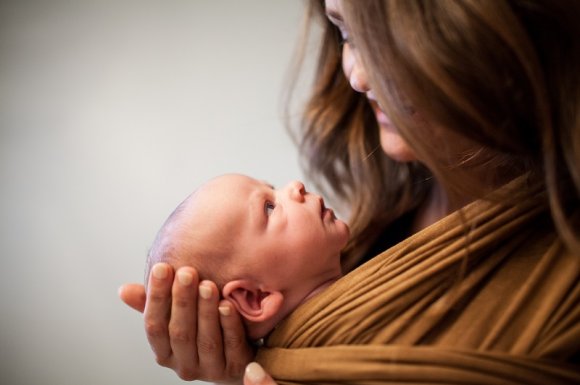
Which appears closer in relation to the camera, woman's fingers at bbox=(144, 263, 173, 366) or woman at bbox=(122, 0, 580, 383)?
woman at bbox=(122, 0, 580, 383)

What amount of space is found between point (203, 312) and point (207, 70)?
875mm

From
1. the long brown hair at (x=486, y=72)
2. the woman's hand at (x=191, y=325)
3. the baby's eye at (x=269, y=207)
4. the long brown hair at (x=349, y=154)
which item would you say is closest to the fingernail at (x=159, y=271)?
the woman's hand at (x=191, y=325)

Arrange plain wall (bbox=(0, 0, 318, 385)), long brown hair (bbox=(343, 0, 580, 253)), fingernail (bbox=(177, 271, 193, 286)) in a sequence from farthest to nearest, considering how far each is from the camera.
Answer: plain wall (bbox=(0, 0, 318, 385))
fingernail (bbox=(177, 271, 193, 286))
long brown hair (bbox=(343, 0, 580, 253))

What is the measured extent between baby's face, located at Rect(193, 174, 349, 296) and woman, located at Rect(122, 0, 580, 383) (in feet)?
0.28

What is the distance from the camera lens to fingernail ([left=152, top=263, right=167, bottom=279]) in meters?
0.81

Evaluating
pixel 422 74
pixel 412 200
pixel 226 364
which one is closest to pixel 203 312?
pixel 226 364

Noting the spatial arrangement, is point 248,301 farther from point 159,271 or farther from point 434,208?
point 434,208

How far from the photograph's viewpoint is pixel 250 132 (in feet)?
5.05

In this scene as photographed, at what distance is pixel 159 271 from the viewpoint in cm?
81

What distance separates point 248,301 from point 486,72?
0.49 m

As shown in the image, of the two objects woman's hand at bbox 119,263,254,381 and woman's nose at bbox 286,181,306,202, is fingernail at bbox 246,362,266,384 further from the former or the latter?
woman's nose at bbox 286,181,306,202

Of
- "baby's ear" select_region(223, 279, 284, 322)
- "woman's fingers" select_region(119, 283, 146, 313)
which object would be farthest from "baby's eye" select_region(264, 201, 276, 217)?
"woman's fingers" select_region(119, 283, 146, 313)

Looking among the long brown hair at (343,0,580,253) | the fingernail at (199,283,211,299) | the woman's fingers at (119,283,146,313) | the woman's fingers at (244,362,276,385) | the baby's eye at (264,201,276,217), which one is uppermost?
the long brown hair at (343,0,580,253)

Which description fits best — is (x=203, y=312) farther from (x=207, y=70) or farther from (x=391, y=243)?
(x=207, y=70)
